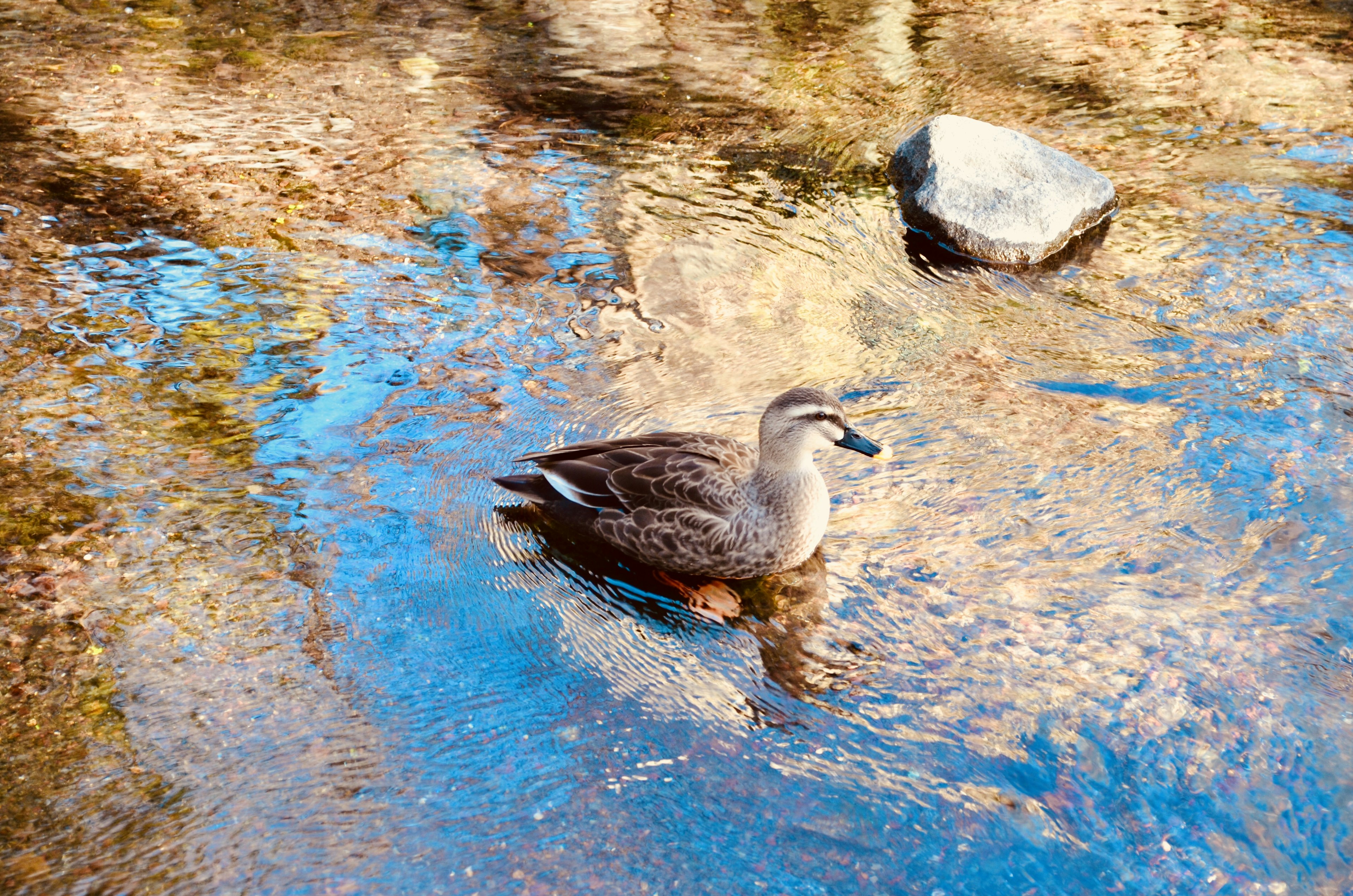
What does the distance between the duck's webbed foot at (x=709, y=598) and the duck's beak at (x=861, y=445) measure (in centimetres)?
96

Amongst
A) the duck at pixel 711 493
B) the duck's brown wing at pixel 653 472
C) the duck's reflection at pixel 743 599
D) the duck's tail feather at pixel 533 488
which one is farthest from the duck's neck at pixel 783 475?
the duck's tail feather at pixel 533 488

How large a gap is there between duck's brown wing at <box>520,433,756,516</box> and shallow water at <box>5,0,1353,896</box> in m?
0.38

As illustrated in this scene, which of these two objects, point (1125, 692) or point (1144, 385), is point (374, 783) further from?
point (1144, 385)

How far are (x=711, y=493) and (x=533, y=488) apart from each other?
0.98m

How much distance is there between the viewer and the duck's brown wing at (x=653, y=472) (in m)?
5.36

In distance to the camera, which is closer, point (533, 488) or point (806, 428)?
point (806, 428)

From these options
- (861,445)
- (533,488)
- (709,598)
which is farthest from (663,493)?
(861,445)

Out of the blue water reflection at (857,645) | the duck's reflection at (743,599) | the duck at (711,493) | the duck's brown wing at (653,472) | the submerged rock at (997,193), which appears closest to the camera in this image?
the blue water reflection at (857,645)

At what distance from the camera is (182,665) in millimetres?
4637

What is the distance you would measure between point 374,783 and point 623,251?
4.93 metres

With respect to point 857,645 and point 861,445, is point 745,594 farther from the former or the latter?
point 861,445

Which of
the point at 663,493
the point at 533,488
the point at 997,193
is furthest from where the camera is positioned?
the point at 997,193

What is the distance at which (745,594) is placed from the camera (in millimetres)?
5375

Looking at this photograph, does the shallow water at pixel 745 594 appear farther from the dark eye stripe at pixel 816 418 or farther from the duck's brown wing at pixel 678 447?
the dark eye stripe at pixel 816 418
